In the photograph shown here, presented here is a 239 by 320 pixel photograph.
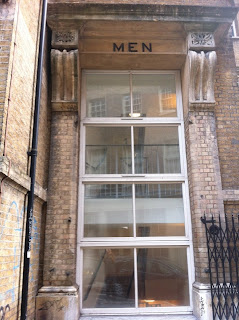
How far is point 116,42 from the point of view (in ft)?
21.0

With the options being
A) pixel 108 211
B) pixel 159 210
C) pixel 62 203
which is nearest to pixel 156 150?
pixel 159 210

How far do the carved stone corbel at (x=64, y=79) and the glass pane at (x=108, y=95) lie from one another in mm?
694

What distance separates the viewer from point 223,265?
16.9ft

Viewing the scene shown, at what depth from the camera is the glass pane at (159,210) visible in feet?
19.4

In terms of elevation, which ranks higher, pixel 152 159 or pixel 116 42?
pixel 116 42

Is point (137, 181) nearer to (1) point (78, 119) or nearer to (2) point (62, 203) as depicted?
(2) point (62, 203)

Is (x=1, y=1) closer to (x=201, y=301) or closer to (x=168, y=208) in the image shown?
(x=168, y=208)

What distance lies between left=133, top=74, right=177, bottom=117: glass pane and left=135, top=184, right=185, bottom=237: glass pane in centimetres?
170

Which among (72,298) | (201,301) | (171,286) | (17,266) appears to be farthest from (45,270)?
(201,301)

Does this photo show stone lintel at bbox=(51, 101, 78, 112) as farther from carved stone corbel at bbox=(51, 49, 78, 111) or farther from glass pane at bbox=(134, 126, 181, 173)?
glass pane at bbox=(134, 126, 181, 173)

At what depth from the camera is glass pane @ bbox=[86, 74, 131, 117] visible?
262 inches

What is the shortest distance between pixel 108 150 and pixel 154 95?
5.61 feet

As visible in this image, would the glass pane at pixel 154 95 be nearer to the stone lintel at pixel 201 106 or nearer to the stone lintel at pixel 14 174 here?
the stone lintel at pixel 201 106

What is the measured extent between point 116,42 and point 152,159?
266cm
